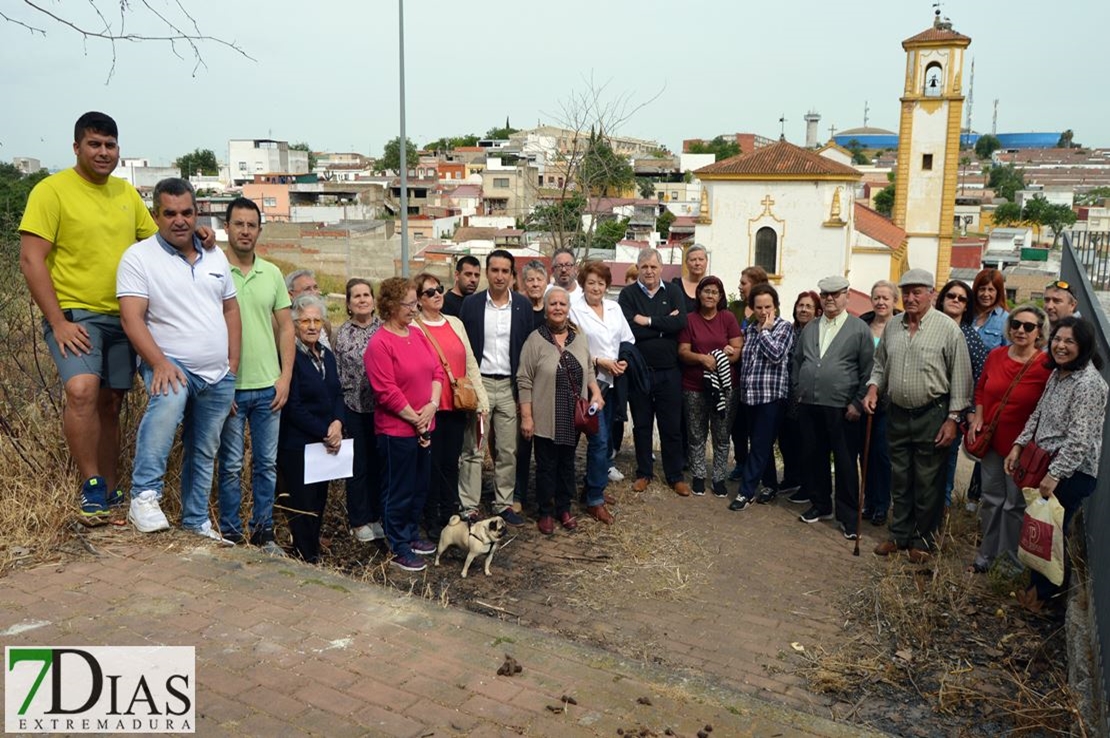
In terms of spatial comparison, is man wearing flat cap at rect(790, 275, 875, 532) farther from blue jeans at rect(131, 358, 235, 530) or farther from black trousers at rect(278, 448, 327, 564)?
blue jeans at rect(131, 358, 235, 530)

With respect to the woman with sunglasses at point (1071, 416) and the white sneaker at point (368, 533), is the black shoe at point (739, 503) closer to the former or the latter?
the woman with sunglasses at point (1071, 416)

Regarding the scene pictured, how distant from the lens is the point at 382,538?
19.7 feet

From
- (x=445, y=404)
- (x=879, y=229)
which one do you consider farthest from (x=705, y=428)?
(x=879, y=229)

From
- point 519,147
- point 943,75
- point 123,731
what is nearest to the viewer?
point 123,731

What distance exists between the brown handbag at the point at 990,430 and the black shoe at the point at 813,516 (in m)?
1.56

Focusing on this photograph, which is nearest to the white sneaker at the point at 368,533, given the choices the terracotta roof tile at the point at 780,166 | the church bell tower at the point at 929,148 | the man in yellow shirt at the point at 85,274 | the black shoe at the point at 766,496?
the man in yellow shirt at the point at 85,274

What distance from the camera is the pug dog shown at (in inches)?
217

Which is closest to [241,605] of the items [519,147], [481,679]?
[481,679]

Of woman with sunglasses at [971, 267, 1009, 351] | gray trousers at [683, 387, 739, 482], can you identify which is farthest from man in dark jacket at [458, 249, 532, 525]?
woman with sunglasses at [971, 267, 1009, 351]

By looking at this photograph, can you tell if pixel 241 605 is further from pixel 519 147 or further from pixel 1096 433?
pixel 519 147

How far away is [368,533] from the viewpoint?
5.99 metres

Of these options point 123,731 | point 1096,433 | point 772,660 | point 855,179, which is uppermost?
point 855,179

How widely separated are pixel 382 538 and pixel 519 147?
326 ft

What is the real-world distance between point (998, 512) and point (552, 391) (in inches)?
121
